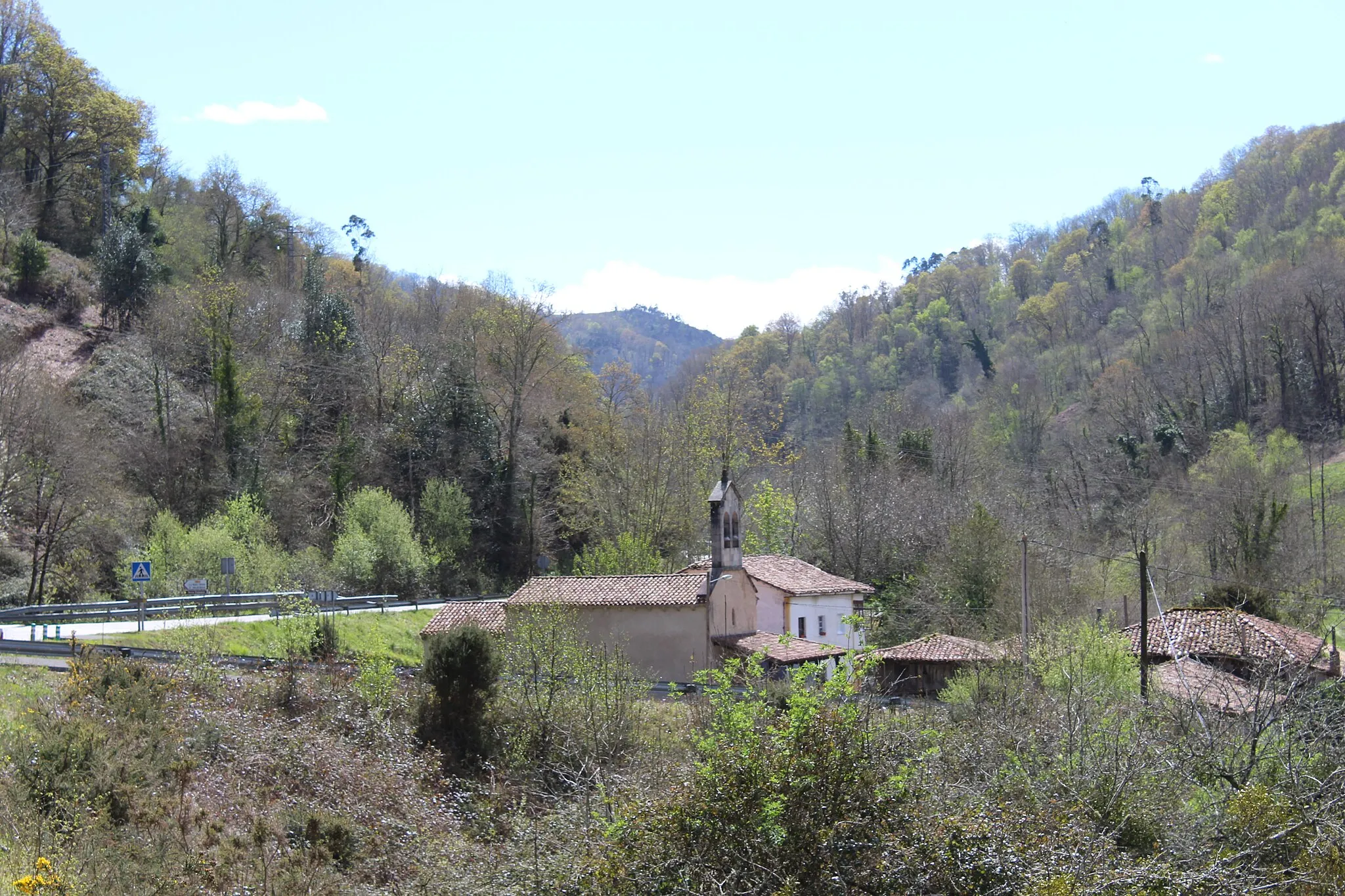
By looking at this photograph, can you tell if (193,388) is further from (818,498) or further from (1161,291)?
(1161,291)

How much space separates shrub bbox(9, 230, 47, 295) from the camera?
5053 cm

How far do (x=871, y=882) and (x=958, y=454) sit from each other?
54183 millimetres

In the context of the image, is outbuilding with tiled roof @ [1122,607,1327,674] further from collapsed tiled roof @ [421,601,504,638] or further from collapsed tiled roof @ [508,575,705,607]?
Result: collapsed tiled roof @ [421,601,504,638]

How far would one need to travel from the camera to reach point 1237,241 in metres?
92.6

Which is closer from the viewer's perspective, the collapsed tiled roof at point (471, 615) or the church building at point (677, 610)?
the collapsed tiled roof at point (471, 615)

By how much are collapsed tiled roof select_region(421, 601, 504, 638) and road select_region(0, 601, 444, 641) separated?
178 inches

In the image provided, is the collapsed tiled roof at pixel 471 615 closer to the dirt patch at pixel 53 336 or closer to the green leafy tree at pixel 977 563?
the green leafy tree at pixel 977 563

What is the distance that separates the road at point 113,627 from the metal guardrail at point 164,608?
15cm

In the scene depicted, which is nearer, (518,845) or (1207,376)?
(518,845)

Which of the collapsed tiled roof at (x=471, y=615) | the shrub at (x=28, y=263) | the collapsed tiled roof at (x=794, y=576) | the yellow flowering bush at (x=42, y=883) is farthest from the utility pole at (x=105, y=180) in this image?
the yellow flowering bush at (x=42, y=883)

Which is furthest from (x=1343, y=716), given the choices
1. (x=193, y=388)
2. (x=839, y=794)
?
(x=193, y=388)

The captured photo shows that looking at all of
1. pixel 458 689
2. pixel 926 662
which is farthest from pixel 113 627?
pixel 926 662

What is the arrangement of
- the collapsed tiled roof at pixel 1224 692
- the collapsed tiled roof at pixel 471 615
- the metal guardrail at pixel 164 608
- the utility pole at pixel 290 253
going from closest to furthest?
1. the collapsed tiled roof at pixel 1224 692
2. the metal guardrail at pixel 164 608
3. the collapsed tiled roof at pixel 471 615
4. the utility pole at pixel 290 253

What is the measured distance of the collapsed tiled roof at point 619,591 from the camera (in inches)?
1281
